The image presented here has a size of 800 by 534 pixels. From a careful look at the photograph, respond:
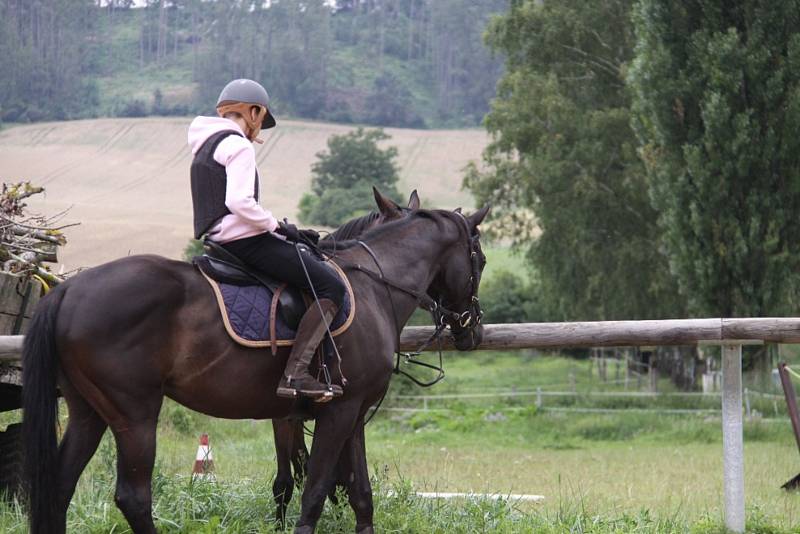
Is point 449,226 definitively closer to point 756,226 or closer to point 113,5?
point 756,226

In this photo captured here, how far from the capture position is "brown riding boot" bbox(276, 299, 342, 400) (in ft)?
16.8

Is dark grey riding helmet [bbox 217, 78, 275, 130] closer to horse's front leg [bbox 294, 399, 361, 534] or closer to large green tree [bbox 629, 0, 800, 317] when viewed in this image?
horse's front leg [bbox 294, 399, 361, 534]

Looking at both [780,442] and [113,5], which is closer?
[780,442]

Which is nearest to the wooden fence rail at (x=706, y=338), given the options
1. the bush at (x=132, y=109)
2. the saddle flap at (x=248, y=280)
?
the saddle flap at (x=248, y=280)

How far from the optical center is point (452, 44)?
380 ft

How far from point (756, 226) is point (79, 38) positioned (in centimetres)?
5699

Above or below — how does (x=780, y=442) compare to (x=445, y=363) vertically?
above

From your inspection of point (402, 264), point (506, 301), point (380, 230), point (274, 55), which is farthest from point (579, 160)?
point (274, 55)

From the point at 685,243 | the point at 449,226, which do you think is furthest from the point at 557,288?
the point at 449,226

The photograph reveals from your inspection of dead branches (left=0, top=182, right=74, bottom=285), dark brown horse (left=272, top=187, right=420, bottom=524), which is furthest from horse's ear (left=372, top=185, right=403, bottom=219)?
dead branches (left=0, top=182, right=74, bottom=285)

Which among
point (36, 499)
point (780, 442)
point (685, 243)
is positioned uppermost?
point (36, 499)

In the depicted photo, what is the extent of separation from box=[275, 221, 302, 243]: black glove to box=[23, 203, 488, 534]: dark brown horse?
50cm

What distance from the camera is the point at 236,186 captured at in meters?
5.16

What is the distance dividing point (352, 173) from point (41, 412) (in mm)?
71629
